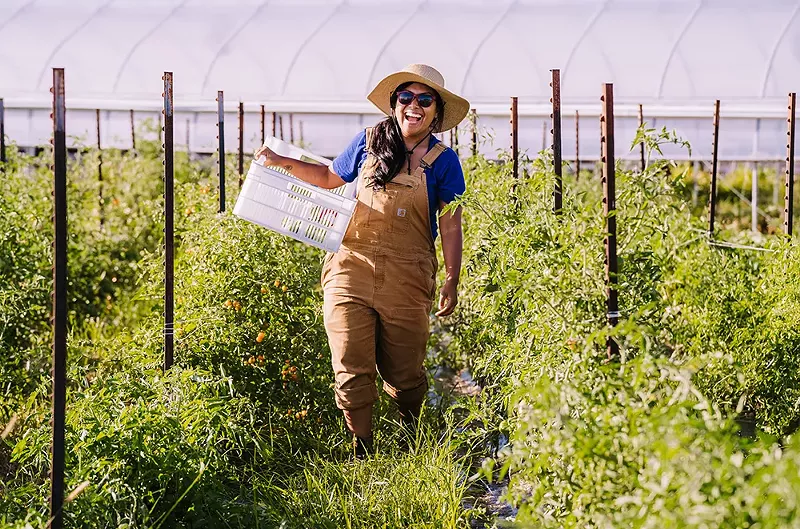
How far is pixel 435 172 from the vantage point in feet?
11.1

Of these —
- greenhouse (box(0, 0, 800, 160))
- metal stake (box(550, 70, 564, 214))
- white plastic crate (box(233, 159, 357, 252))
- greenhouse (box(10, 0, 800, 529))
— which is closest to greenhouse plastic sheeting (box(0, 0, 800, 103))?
greenhouse (box(0, 0, 800, 160))

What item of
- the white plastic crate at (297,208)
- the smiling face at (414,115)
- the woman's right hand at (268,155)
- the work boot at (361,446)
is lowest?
the work boot at (361,446)

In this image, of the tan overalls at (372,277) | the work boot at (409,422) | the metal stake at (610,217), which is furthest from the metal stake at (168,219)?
the metal stake at (610,217)

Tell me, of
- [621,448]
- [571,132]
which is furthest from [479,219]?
[571,132]

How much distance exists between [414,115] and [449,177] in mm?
248

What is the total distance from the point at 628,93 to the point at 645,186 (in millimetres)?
8131

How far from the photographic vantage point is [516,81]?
34.3ft

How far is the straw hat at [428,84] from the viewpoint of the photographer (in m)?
3.34

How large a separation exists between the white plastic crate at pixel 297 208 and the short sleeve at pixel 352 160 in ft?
0.76

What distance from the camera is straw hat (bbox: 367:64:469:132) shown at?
3.34 metres

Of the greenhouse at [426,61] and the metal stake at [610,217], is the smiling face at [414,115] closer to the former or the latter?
the metal stake at [610,217]

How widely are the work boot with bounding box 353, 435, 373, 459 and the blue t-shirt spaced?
77 centimetres

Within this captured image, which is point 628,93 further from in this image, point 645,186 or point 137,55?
point 645,186

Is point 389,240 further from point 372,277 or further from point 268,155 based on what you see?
point 268,155
